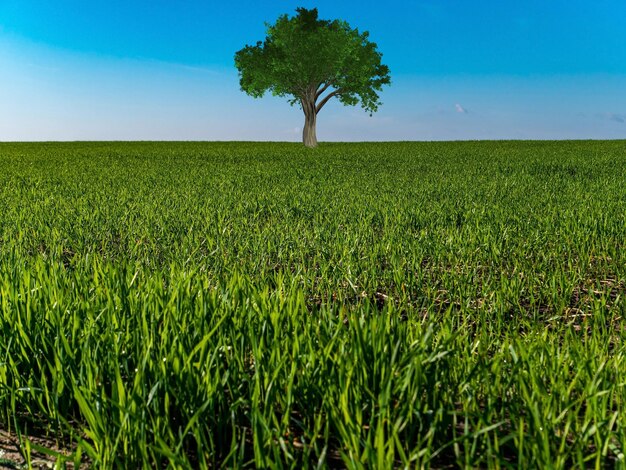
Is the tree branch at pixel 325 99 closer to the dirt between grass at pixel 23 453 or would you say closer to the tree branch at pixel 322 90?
the tree branch at pixel 322 90

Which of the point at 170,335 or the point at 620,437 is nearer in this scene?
the point at 620,437

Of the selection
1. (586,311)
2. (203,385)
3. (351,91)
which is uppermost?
(351,91)

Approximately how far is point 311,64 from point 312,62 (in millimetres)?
159

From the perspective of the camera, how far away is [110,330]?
112 inches

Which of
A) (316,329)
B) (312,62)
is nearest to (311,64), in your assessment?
(312,62)

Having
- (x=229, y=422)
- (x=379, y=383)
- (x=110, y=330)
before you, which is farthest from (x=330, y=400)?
(x=110, y=330)

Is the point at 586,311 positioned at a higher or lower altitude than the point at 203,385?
lower

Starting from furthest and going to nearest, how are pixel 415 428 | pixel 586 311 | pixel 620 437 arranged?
pixel 586 311 < pixel 415 428 < pixel 620 437

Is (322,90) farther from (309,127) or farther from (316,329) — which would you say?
(316,329)

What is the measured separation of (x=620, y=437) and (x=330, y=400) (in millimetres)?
947

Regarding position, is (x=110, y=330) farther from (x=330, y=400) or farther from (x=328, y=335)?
(x=330, y=400)

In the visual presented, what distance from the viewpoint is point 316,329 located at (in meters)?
2.89

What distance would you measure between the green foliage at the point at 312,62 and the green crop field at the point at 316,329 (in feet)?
108

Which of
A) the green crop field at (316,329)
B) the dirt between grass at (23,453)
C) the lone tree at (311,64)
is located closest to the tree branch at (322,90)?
the lone tree at (311,64)
